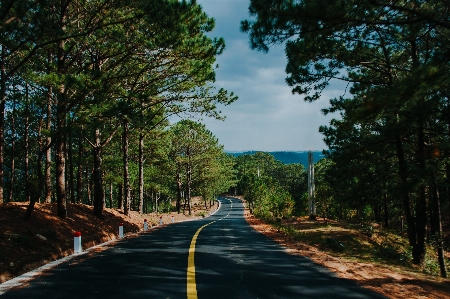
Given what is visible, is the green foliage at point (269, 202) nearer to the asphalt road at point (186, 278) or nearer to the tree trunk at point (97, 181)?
the tree trunk at point (97, 181)

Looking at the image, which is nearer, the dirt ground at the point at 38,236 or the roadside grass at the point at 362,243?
the dirt ground at the point at 38,236

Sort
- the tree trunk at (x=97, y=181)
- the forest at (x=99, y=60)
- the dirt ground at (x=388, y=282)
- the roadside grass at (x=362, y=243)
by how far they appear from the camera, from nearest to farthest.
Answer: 1. the dirt ground at (x=388, y=282)
2. the forest at (x=99, y=60)
3. the roadside grass at (x=362, y=243)
4. the tree trunk at (x=97, y=181)

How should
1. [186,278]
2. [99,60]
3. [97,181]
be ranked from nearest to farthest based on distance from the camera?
[186,278] → [99,60] → [97,181]

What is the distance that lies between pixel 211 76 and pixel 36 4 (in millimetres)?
7607

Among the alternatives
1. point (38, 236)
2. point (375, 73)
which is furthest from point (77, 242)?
point (375, 73)

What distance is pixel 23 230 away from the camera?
30.9 feet

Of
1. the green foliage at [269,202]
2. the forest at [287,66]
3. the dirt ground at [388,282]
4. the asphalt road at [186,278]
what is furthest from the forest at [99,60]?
the green foliage at [269,202]

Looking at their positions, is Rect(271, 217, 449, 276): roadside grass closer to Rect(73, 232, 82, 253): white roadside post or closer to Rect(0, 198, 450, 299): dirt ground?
Rect(0, 198, 450, 299): dirt ground

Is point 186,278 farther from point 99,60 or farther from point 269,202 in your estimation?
point 269,202

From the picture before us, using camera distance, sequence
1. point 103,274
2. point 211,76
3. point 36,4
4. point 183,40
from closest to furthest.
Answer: point 103,274 < point 36,4 < point 183,40 < point 211,76

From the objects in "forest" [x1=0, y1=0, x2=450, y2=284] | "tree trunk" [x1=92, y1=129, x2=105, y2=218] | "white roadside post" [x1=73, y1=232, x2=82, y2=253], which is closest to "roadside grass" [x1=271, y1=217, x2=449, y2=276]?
"forest" [x1=0, y1=0, x2=450, y2=284]

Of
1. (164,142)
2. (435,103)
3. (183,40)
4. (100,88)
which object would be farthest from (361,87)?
(164,142)

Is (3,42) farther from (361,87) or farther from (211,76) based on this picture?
(361,87)

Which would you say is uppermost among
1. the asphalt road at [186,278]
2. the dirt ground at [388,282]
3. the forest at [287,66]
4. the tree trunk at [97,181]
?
the forest at [287,66]
